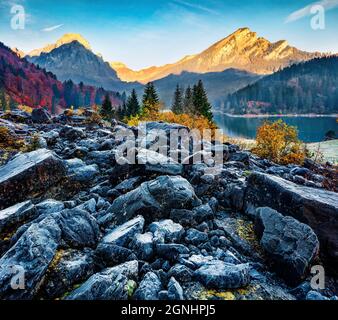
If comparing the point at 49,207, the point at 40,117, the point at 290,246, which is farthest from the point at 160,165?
the point at 40,117

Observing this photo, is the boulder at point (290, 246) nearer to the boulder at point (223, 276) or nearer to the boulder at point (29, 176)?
the boulder at point (223, 276)

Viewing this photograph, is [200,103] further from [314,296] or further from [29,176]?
[314,296]

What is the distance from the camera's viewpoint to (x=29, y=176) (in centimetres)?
704

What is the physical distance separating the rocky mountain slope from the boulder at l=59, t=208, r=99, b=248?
0.02 meters

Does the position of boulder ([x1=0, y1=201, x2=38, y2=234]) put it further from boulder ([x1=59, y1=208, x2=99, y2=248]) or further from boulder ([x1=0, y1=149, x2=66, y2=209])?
boulder ([x1=59, y1=208, x2=99, y2=248])

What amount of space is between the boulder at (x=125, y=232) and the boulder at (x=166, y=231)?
33 cm

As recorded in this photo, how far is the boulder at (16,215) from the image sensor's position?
5452 mm

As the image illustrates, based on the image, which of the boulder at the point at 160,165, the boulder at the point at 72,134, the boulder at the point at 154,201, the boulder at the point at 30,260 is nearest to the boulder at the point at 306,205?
the boulder at the point at 154,201

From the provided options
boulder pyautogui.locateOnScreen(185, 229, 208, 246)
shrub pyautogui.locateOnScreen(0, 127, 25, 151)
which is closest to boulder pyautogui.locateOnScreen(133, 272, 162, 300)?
boulder pyautogui.locateOnScreen(185, 229, 208, 246)

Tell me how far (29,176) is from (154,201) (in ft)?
12.4

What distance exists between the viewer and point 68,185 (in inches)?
319

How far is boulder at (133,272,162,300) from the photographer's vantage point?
386 cm
